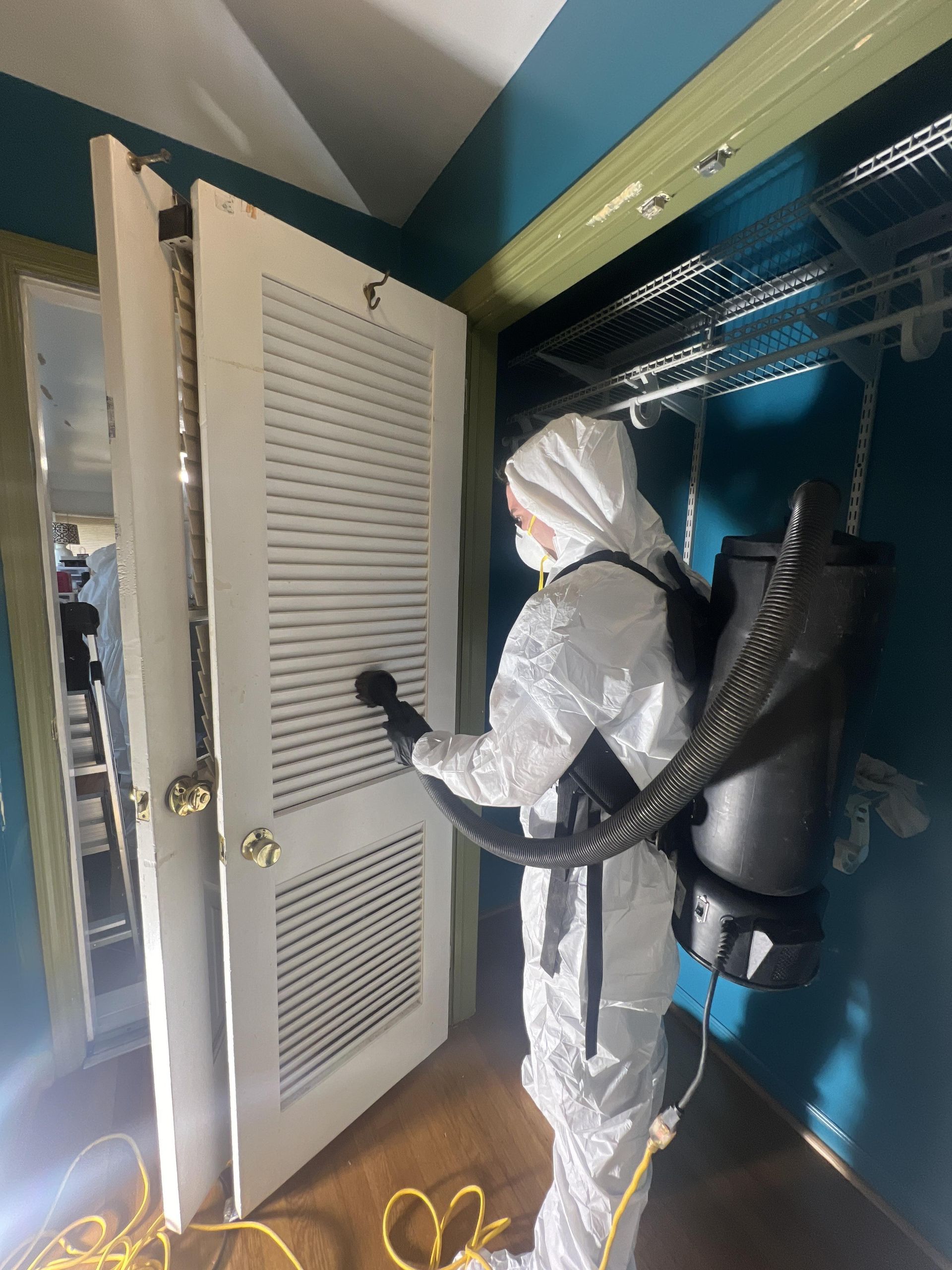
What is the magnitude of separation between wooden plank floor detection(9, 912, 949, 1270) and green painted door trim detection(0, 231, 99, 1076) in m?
0.29

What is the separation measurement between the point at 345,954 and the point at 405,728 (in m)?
0.53

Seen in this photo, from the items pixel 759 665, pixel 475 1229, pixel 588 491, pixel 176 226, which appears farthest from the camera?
pixel 475 1229

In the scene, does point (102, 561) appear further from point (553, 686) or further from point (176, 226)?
point (553, 686)

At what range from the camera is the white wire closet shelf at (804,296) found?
73cm

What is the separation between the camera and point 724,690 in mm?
629

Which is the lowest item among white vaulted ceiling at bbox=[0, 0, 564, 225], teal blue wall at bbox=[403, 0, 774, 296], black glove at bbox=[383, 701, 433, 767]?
black glove at bbox=[383, 701, 433, 767]

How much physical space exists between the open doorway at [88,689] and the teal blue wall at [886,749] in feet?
4.33

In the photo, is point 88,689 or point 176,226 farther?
point 88,689

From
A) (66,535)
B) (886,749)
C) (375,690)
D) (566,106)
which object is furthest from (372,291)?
(66,535)

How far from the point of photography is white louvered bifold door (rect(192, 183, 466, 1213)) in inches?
32.0

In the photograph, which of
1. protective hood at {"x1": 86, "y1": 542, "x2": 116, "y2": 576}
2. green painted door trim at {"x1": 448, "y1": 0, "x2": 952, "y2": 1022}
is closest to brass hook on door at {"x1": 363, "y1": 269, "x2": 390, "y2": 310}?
green painted door trim at {"x1": 448, "y1": 0, "x2": 952, "y2": 1022}

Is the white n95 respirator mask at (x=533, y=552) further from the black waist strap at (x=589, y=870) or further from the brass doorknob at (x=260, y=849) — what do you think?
the brass doorknob at (x=260, y=849)

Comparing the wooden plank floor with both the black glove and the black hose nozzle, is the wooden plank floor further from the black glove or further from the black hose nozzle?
the black hose nozzle

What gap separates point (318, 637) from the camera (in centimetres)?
96
